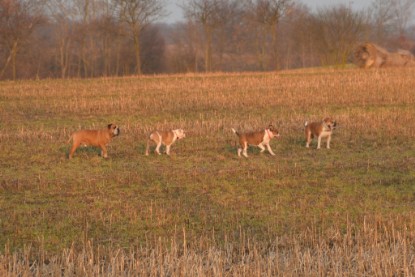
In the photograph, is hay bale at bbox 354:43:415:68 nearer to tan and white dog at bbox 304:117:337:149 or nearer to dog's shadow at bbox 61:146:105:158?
tan and white dog at bbox 304:117:337:149

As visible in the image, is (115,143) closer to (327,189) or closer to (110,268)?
(327,189)

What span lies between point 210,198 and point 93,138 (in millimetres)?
5097

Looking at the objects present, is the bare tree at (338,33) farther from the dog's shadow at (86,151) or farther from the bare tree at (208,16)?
the dog's shadow at (86,151)

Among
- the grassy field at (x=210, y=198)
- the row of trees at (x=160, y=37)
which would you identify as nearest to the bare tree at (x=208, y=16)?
the row of trees at (x=160, y=37)

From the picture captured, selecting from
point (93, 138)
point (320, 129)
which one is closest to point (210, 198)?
point (93, 138)

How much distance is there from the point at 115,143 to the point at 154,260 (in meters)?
10.1

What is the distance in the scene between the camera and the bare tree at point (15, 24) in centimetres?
4694

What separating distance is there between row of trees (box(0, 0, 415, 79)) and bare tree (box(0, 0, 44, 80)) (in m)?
0.07

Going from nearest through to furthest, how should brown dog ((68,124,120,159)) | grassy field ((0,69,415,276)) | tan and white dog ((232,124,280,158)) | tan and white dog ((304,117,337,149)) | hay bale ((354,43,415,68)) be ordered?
grassy field ((0,69,415,276)) < brown dog ((68,124,120,159)) < tan and white dog ((232,124,280,158)) < tan and white dog ((304,117,337,149)) < hay bale ((354,43,415,68))

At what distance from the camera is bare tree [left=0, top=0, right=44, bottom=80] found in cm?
4694

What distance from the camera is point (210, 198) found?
11.8 m

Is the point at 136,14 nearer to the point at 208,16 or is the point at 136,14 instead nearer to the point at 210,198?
the point at 208,16

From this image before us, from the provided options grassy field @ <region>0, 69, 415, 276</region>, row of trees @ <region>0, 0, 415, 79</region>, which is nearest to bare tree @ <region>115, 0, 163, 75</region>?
row of trees @ <region>0, 0, 415, 79</region>

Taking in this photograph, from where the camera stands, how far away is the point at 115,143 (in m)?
17.7
